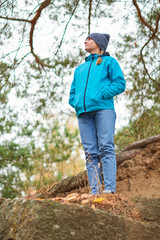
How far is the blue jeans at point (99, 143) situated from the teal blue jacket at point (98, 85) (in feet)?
0.31

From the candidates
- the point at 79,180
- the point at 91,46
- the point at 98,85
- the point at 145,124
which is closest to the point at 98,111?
the point at 98,85

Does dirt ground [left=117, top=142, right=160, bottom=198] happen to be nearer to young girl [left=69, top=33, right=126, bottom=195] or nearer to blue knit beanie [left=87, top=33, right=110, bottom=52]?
young girl [left=69, top=33, right=126, bottom=195]

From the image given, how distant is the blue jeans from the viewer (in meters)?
3.04

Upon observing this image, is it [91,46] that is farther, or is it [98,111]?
[91,46]

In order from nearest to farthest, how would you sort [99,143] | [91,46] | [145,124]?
[99,143]
[91,46]
[145,124]

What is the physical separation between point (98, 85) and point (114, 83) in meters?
0.16

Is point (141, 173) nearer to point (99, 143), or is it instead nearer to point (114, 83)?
point (99, 143)

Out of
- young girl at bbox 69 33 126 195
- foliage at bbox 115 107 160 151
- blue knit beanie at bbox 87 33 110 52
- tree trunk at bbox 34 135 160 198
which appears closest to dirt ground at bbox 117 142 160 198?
tree trunk at bbox 34 135 160 198

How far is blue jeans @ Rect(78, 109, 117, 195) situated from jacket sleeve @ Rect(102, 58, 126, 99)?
17 centimetres

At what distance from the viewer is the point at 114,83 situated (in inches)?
Result: 126

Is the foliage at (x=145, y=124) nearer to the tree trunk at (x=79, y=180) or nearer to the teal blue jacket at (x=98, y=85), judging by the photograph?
the tree trunk at (x=79, y=180)

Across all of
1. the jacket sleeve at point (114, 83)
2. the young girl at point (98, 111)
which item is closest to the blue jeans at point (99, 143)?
the young girl at point (98, 111)

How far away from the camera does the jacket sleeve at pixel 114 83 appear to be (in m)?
→ 3.13

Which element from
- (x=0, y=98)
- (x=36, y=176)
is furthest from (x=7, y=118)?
(x=36, y=176)
